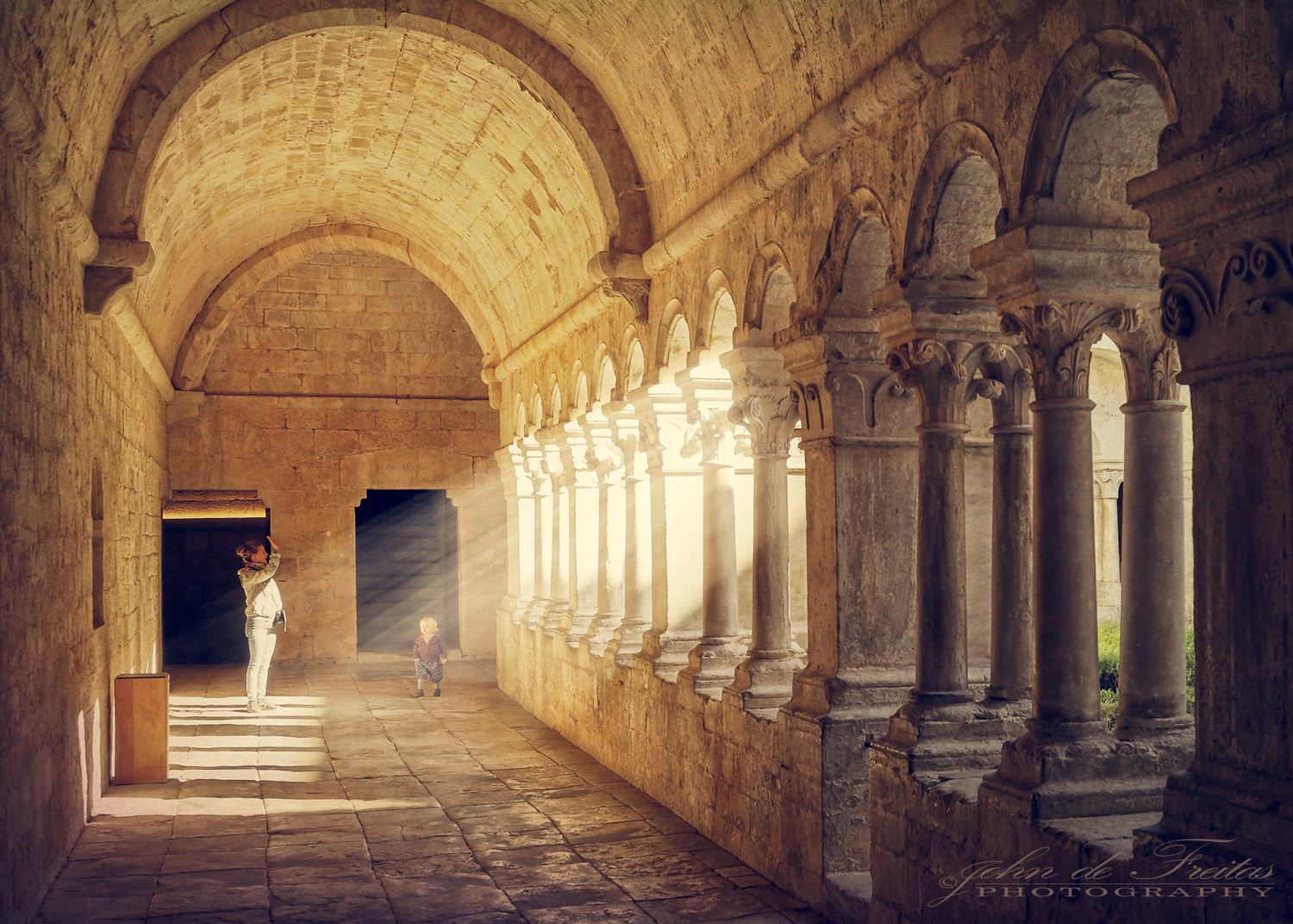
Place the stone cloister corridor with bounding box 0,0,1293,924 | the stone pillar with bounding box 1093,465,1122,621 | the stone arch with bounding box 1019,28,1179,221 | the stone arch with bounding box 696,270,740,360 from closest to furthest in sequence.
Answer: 1. the stone cloister corridor with bounding box 0,0,1293,924
2. the stone arch with bounding box 1019,28,1179,221
3. the stone arch with bounding box 696,270,740,360
4. the stone pillar with bounding box 1093,465,1122,621

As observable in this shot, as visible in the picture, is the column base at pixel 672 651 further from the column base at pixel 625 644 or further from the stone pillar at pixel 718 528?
the column base at pixel 625 644

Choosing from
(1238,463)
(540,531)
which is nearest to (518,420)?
(540,531)

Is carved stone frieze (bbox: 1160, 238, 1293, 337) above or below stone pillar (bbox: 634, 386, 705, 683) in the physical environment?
above

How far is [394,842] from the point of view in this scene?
627 centimetres

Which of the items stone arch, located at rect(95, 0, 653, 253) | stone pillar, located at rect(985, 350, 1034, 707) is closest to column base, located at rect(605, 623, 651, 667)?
stone arch, located at rect(95, 0, 653, 253)

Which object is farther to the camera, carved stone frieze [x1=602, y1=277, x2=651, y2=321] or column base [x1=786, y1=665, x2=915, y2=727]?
carved stone frieze [x1=602, y1=277, x2=651, y2=321]

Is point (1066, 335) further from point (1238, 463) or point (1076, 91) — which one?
point (1238, 463)

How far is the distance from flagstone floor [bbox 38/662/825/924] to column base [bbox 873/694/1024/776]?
0.93 metres

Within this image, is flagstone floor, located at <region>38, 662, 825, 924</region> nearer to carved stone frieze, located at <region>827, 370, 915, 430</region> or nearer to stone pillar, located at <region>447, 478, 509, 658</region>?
carved stone frieze, located at <region>827, 370, 915, 430</region>

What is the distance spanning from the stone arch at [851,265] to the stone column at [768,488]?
87 centimetres

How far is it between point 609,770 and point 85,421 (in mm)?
3801

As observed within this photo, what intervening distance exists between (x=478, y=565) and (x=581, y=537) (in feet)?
17.4

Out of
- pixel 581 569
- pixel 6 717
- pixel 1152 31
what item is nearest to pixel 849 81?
pixel 1152 31

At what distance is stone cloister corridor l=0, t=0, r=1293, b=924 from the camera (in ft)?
10.1
